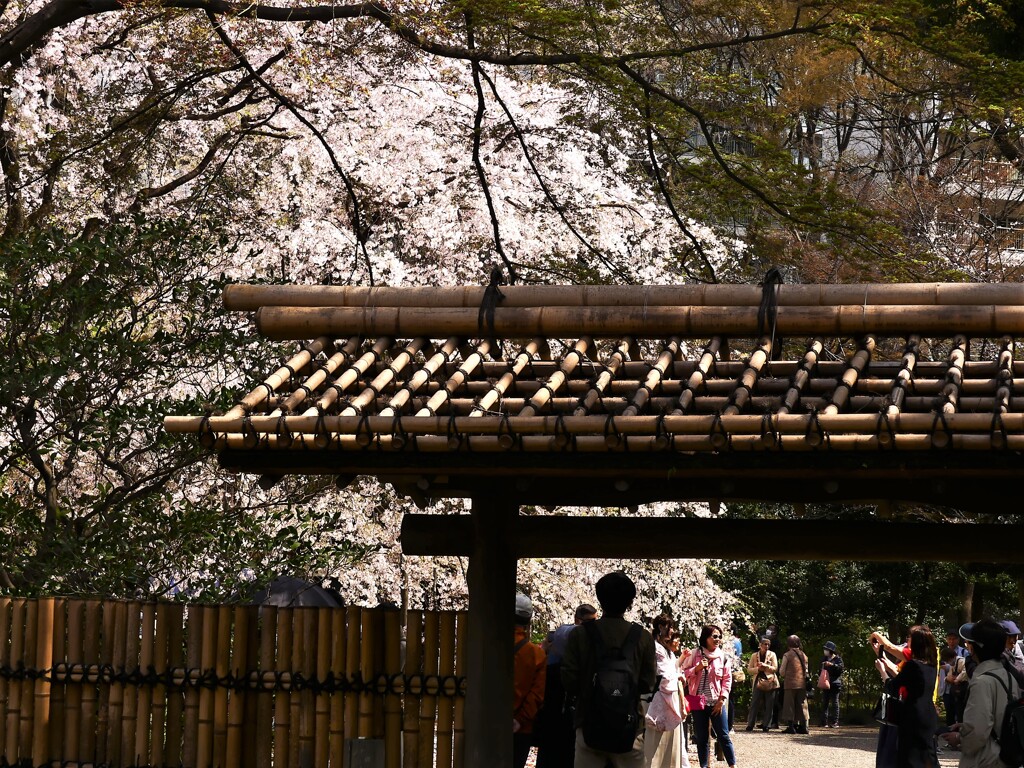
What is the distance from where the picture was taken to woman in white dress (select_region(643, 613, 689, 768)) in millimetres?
8812

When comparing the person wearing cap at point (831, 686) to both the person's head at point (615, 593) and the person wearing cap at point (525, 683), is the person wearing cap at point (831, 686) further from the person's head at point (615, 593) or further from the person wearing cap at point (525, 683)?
the person's head at point (615, 593)

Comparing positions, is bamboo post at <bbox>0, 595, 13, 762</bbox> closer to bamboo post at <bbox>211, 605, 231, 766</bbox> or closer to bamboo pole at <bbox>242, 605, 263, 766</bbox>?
bamboo post at <bbox>211, 605, 231, 766</bbox>

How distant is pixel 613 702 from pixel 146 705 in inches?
84.3

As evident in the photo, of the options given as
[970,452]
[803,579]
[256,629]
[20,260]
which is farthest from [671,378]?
[803,579]

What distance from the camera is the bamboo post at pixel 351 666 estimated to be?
5.12 meters

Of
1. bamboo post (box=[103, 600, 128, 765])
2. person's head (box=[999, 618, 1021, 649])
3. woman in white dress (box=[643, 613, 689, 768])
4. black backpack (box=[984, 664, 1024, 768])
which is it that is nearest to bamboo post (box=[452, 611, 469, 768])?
bamboo post (box=[103, 600, 128, 765])

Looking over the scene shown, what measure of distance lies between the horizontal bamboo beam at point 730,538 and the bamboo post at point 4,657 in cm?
209

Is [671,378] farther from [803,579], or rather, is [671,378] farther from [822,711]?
[803,579]

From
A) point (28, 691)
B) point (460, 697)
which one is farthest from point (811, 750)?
point (28, 691)

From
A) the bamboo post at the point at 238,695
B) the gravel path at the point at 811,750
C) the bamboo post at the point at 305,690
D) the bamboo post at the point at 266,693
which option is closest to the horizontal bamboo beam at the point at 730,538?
the bamboo post at the point at 305,690

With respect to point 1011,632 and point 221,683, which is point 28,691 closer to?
point 221,683

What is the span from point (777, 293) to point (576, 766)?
Answer: 2.45m

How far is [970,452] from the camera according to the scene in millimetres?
4172

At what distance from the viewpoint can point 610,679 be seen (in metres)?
5.48
